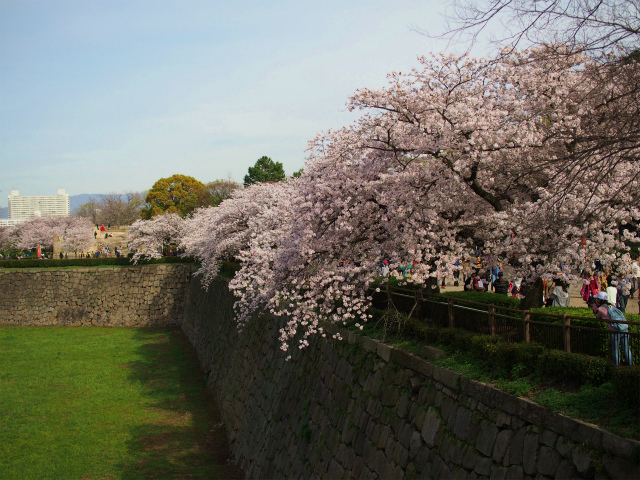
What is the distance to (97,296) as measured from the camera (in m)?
33.0

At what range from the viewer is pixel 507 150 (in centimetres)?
850

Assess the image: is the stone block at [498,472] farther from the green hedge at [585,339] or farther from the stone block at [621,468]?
the green hedge at [585,339]

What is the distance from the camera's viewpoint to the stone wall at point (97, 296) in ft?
108

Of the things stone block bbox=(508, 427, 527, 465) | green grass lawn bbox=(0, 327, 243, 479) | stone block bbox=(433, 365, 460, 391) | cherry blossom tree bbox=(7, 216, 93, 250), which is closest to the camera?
stone block bbox=(508, 427, 527, 465)

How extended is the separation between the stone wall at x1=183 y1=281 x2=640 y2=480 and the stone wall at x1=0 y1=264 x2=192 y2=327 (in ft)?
63.7

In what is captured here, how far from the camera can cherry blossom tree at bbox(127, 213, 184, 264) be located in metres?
35.6

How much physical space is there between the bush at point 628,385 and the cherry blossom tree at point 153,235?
32.9 meters

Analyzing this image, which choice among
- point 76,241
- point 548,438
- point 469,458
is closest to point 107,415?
point 469,458

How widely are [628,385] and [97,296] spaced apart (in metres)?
32.9

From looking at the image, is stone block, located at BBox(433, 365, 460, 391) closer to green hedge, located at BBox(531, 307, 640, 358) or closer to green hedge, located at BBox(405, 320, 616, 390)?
green hedge, located at BBox(405, 320, 616, 390)

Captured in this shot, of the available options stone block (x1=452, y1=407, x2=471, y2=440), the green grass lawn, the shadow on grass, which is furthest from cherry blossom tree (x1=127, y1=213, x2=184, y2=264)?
stone block (x1=452, y1=407, x2=471, y2=440)

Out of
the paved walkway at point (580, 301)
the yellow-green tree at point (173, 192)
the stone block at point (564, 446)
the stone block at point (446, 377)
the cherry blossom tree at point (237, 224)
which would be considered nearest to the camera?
the stone block at point (564, 446)

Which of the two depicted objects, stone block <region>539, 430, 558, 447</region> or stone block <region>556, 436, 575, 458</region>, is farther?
stone block <region>539, 430, 558, 447</region>

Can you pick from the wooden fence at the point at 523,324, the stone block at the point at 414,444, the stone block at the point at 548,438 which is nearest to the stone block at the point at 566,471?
the stone block at the point at 548,438
